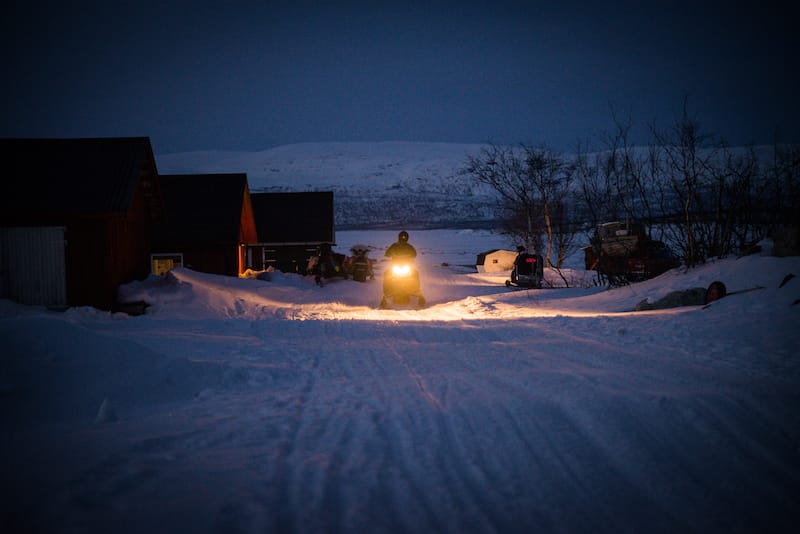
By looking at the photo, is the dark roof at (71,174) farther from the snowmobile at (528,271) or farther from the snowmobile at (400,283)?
the snowmobile at (528,271)

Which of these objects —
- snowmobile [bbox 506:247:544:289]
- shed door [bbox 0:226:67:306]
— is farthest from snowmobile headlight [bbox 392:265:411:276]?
shed door [bbox 0:226:67:306]

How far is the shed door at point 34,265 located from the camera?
13.4 meters

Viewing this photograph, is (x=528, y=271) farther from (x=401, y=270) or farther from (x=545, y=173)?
(x=401, y=270)

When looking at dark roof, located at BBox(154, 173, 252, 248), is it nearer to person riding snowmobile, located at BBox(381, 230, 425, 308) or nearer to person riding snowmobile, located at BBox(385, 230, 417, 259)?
person riding snowmobile, located at BBox(381, 230, 425, 308)

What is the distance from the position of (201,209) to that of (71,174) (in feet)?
38.8

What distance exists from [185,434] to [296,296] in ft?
45.1

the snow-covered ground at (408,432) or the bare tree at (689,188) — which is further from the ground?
the bare tree at (689,188)

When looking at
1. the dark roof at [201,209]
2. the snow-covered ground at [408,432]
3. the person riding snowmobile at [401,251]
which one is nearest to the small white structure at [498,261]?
the dark roof at [201,209]

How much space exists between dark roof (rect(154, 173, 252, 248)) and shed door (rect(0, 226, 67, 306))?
36.8 feet

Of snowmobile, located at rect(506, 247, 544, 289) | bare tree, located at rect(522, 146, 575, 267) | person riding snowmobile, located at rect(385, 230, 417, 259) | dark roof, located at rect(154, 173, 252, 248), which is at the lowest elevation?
snowmobile, located at rect(506, 247, 544, 289)

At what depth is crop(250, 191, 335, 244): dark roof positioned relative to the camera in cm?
3281

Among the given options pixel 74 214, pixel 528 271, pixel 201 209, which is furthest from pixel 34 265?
pixel 528 271

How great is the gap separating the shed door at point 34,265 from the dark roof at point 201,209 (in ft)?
36.8

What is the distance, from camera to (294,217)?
34062mm
